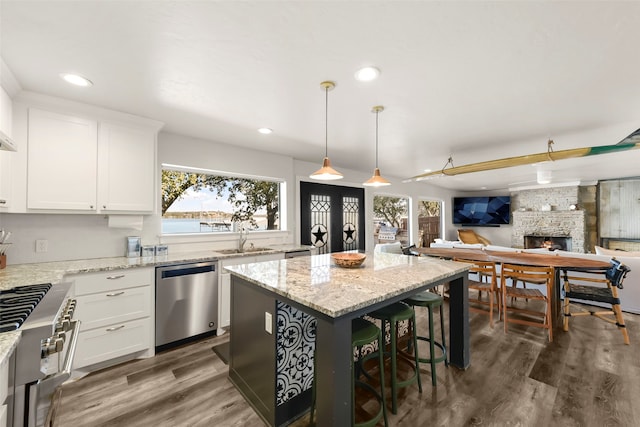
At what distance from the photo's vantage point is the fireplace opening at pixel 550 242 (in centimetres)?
736

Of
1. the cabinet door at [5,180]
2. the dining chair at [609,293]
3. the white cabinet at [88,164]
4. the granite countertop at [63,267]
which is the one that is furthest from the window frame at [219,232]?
the dining chair at [609,293]

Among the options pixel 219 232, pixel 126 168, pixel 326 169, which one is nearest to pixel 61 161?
pixel 126 168

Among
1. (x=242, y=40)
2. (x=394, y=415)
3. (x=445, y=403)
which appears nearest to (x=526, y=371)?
(x=445, y=403)

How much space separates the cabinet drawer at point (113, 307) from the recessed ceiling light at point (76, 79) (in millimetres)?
1683

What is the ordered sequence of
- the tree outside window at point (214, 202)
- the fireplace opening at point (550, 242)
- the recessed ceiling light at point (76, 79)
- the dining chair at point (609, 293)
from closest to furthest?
the recessed ceiling light at point (76, 79) → the dining chair at point (609, 293) → the tree outside window at point (214, 202) → the fireplace opening at point (550, 242)

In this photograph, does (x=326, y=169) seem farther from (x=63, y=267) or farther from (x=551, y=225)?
(x=551, y=225)

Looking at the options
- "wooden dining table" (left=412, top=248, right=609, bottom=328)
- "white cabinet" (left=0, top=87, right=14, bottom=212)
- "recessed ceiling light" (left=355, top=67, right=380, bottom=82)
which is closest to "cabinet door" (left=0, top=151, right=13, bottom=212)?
"white cabinet" (left=0, top=87, right=14, bottom=212)

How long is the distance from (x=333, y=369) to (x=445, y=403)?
1.20 m

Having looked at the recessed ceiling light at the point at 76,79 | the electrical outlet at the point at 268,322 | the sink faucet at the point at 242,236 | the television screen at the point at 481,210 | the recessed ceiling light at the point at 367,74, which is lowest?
the electrical outlet at the point at 268,322

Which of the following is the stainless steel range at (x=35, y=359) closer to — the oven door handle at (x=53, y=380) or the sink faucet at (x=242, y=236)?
the oven door handle at (x=53, y=380)

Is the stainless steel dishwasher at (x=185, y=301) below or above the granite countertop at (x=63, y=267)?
below

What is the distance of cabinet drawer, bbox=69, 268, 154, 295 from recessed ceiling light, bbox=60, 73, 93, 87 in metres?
1.52

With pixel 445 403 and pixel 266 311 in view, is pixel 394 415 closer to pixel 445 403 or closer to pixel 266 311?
pixel 445 403

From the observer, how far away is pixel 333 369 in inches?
49.2
